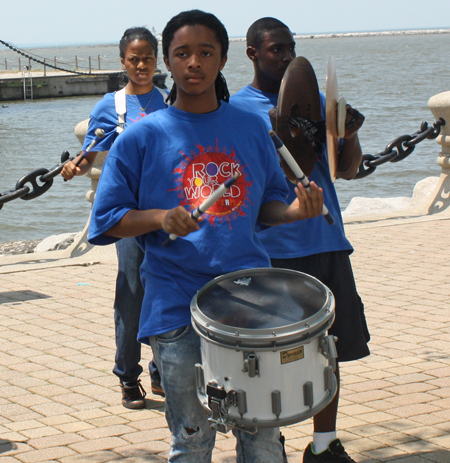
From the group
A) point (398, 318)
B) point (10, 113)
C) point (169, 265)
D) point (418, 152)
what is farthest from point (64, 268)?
point (10, 113)

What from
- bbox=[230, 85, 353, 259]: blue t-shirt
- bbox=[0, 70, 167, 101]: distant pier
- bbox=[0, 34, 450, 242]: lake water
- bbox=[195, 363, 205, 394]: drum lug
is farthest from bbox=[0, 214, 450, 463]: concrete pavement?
bbox=[0, 70, 167, 101]: distant pier

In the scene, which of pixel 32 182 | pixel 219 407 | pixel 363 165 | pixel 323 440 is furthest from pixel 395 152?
pixel 219 407

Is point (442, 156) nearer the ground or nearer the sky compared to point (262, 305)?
nearer the ground

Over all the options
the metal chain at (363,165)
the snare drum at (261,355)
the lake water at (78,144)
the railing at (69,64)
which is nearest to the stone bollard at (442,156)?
the metal chain at (363,165)

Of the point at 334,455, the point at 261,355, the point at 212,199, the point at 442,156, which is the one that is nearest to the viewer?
the point at 212,199

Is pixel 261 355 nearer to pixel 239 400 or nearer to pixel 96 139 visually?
pixel 239 400

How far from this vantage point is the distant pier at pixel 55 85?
4978 centimetres

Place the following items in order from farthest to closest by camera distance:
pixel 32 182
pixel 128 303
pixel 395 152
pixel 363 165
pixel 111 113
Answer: pixel 395 152
pixel 363 165
pixel 32 182
pixel 111 113
pixel 128 303

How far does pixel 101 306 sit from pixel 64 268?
4.54 ft

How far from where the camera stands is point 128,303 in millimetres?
3867

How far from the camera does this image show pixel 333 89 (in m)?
2.78

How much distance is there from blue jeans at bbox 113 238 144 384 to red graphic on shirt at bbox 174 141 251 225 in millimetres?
1353

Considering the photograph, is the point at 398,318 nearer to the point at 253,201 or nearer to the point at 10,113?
the point at 253,201

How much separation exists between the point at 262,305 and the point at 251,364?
21cm
